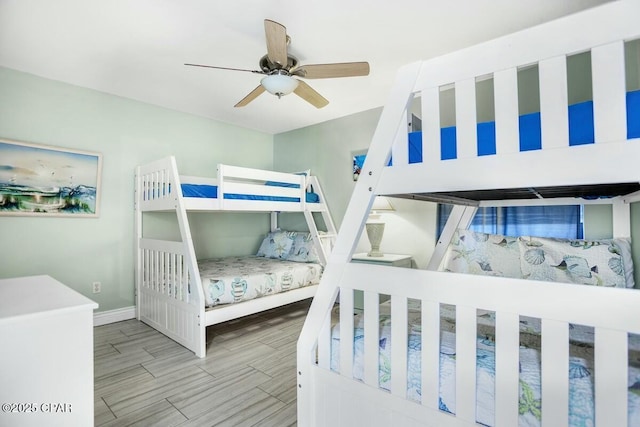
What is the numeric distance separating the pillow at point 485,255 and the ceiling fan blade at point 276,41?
1.75m

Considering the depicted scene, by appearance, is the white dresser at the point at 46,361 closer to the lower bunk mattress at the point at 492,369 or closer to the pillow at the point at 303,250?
the lower bunk mattress at the point at 492,369

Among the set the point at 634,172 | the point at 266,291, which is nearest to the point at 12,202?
the point at 266,291

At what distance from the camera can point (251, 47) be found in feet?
7.53

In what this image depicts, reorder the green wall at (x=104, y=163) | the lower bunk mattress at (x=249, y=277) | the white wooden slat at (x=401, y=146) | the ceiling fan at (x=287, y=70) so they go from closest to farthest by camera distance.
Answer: the white wooden slat at (x=401, y=146) < the ceiling fan at (x=287, y=70) < the lower bunk mattress at (x=249, y=277) < the green wall at (x=104, y=163)

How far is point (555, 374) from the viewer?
2.82ft

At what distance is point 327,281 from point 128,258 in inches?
110

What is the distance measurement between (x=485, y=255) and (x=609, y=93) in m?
1.43

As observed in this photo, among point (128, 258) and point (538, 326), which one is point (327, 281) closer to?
point (538, 326)

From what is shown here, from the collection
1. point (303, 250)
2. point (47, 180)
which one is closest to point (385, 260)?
point (303, 250)

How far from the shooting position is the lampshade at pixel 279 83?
2139mm

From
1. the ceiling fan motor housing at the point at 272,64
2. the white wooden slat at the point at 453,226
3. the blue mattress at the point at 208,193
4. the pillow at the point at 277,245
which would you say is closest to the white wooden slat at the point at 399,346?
the white wooden slat at the point at 453,226

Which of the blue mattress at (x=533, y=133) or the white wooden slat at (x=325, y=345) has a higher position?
the blue mattress at (x=533, y=133)

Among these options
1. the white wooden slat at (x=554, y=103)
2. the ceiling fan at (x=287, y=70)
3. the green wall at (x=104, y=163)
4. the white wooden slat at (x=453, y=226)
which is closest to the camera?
the white wooden slat at (x=554, y=103)

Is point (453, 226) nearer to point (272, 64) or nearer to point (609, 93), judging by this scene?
point (609, 93)
